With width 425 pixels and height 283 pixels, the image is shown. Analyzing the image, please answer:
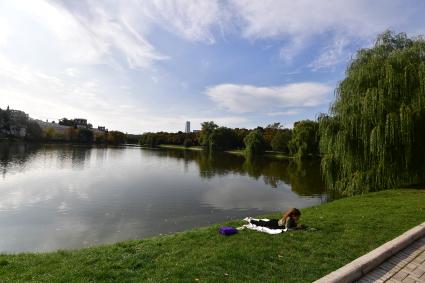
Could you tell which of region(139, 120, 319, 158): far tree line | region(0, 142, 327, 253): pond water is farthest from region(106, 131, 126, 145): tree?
region(0, 142, 327, 253): pond water

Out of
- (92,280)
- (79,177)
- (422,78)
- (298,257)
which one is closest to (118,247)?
(92,280)

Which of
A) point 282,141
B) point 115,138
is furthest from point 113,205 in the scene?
point 115,138

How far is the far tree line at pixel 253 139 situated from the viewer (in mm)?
57500

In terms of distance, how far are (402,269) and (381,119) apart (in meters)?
12.6

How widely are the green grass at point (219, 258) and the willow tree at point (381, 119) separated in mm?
8191

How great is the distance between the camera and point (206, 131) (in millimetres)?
110125

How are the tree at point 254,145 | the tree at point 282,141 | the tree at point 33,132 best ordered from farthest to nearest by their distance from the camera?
the tree at point 33,132, the tree at point 254,145, the tree at point 282,141

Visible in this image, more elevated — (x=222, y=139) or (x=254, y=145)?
(x=222, y=139)

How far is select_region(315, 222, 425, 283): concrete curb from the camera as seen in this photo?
198 inches

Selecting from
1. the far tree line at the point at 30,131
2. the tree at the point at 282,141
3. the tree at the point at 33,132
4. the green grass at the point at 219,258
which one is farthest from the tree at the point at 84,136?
the green grass at the point at 219,258

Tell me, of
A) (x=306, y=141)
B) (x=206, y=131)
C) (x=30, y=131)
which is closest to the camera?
(x=306, y=141)

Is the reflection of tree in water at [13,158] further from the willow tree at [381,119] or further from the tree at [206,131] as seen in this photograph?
the tree at [206,131]

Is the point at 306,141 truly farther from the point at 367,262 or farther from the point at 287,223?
the point at 367,262

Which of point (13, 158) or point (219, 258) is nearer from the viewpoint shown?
point (219, 258)
